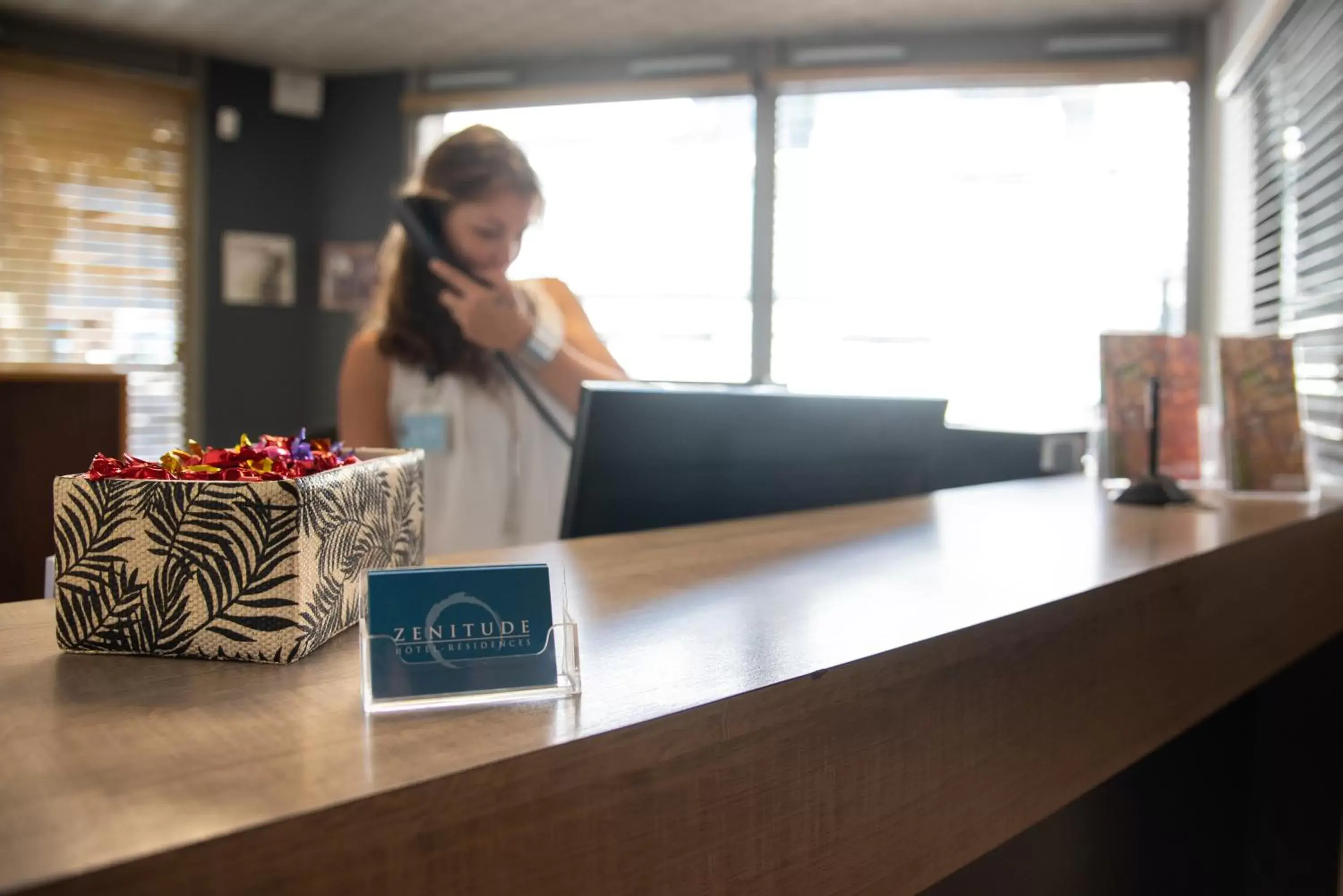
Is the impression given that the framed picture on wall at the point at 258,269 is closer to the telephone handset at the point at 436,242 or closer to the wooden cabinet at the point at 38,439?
the telephone handset at the point at 436,242

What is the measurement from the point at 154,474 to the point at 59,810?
9.9 inches

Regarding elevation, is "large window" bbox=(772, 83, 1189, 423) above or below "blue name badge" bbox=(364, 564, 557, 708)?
above

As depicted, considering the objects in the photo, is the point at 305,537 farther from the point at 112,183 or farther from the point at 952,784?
the point at 112,183

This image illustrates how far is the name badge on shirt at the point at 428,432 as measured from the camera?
195cm

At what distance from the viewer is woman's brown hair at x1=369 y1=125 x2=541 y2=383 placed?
1.95m

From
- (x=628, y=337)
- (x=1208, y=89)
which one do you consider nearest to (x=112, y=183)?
(x=628, y=337)

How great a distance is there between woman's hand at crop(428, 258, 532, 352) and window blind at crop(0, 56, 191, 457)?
136 inches

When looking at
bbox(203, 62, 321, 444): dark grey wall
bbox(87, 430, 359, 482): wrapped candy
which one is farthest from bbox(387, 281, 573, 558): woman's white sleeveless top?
bbox(203, 62, 321, 444): dark grey wall

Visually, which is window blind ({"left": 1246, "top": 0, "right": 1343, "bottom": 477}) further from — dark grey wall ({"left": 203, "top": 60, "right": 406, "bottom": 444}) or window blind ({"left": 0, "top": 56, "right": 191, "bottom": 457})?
window blind ({"left": 0, "top": 56, "right": 191, "bottom": 457})

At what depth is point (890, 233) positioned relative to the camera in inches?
185

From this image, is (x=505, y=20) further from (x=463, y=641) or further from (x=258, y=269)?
(x=463, y=641)

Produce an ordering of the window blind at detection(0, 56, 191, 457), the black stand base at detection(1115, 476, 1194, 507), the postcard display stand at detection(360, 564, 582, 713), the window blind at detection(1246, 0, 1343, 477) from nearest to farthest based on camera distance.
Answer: the postcard display stand at detection(360, 564, 582, 713) < the black stand base at detection(1115, 476, 1194, 507) < the window blind at detection(1246, 0, 1343, 477) < the window blind at detection(0, 56, 191, 457)

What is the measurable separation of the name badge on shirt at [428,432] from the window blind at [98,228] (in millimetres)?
3347

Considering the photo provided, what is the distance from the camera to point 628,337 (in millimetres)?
5035
